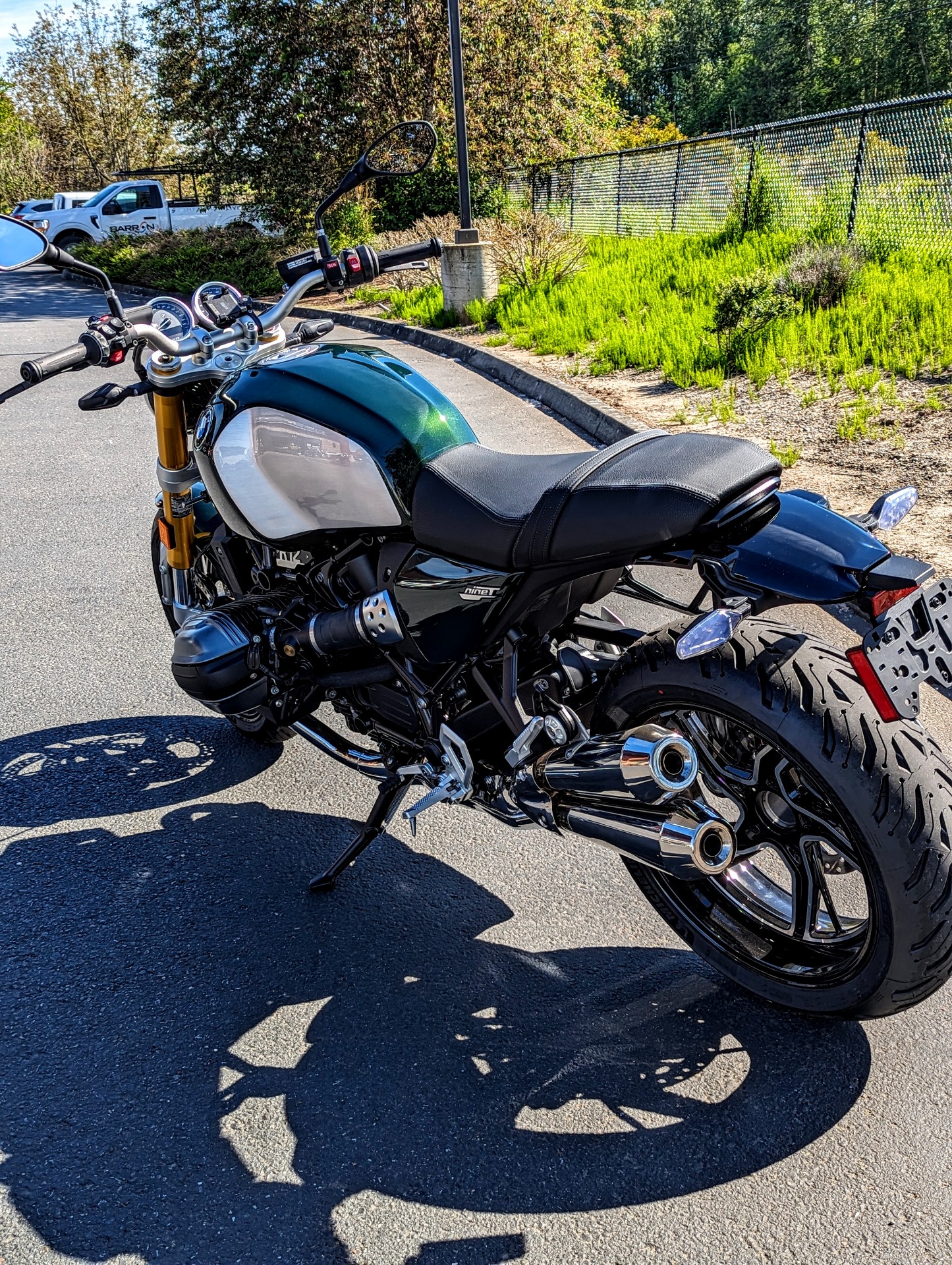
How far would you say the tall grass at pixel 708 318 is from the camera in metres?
7.71

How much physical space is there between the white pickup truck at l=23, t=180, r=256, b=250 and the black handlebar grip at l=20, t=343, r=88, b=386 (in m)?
23.8

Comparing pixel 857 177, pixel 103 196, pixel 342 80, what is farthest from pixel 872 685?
pixel 103 196

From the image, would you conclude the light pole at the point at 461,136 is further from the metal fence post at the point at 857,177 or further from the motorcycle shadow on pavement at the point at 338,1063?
the motorcycle shadow on pavement at the point at 338,1063

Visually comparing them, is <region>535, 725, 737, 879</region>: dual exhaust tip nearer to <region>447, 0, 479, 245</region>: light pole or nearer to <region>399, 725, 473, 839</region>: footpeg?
<region>399, 725, 473, 839</region>: footpeg

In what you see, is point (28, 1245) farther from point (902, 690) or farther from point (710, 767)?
point (902, 690)

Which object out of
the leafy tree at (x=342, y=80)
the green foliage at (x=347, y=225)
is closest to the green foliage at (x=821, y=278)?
the green foliage at (x=347, y=225)

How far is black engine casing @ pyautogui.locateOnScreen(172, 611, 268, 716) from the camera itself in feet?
9.78

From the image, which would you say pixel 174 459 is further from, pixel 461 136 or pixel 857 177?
pixel 461 136

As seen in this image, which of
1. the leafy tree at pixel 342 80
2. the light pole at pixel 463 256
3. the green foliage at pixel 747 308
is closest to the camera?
the green foliage at pixel 747 308

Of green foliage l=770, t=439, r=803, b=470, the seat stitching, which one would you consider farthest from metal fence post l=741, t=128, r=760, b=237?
the seat stitching

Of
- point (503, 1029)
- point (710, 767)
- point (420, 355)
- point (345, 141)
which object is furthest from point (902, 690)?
point (345, 141)

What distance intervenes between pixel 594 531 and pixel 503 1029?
1161 mm

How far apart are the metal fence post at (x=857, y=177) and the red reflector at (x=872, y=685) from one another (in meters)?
10.1

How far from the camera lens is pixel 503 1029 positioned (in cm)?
249
